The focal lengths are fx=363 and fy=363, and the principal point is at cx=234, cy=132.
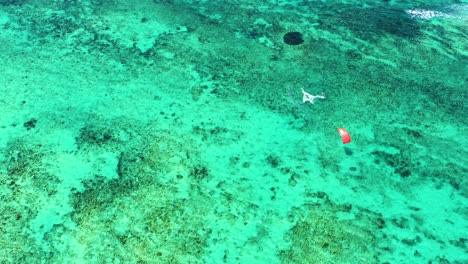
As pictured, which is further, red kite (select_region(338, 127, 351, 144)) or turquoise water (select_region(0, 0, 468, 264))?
red kite (select_region(338, 127, 351, 144))

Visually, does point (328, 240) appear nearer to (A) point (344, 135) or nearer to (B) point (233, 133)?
(A) point (344, 135)

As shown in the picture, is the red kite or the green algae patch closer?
the green algae patch

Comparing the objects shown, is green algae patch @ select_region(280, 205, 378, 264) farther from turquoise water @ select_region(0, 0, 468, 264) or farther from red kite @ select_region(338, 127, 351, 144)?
red kite @ select_region(338, 127, 351, 144)

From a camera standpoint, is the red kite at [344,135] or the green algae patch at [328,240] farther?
the red kite at [344,135]

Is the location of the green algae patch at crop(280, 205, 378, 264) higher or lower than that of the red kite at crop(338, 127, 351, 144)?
lower

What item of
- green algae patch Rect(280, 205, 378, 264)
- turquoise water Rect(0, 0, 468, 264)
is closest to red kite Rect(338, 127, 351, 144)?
turquoise water Rect(0, 0, 468, 264)

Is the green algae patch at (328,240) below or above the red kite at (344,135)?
below

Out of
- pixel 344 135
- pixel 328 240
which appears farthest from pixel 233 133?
pixel 328 240

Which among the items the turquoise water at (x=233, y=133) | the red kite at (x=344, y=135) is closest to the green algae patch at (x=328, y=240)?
the turquoise water at (x=233, y=133)

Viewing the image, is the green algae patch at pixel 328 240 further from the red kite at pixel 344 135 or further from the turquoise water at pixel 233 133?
the red kite at pixel 344 135
